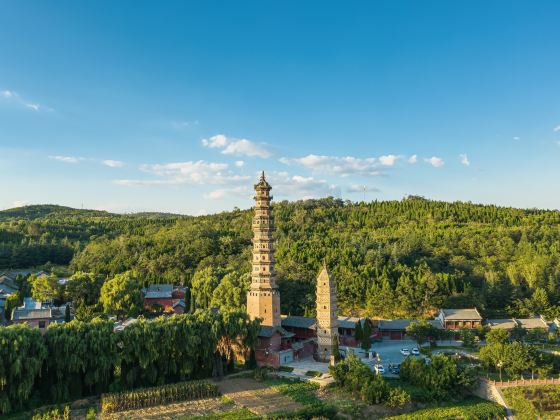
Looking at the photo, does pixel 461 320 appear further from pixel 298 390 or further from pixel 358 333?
pixel 298 390

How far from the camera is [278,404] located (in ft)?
88.6

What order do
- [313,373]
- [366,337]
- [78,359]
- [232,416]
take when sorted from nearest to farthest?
1. [232,416]
2. [78,359]
3. [313,373]
4. [366,337]

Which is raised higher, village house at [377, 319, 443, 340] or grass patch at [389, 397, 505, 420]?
village house at [377, 319, 443, 340]

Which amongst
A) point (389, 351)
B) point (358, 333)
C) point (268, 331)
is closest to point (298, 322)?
point (358, 333)

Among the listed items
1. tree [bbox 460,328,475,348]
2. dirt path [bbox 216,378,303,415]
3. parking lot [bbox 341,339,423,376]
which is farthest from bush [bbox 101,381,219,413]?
tree [bbox 460,328,475,348]

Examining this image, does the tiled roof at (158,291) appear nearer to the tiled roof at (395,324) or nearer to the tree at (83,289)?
the tree at (83,289)

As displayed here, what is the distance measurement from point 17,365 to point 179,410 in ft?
27.8

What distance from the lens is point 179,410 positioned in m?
26.1

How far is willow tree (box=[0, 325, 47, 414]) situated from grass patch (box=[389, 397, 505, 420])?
1928 cm

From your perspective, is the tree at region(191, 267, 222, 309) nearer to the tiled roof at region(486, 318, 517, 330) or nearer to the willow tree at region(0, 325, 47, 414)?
the willow tree at region(0, 325, 47, 414)

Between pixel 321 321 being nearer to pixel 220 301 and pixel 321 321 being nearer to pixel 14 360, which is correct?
pixel 220 301

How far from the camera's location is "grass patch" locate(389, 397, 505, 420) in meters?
26.7

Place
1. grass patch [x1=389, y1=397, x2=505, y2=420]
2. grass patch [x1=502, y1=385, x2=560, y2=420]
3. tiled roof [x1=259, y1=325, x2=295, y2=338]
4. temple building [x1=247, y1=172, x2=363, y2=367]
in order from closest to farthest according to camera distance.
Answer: grass patch [x1=389, y1=397, x2=505, y2=420] → grass patch [x1=502, y1=385, x2=560, y2=420] → tiled roof [x1=259, y1=325, x2=295, y2=338] → temple building [x1=247, y1=172, x2=363, y2=367]

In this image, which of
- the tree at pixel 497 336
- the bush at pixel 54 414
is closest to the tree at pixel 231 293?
the tree at pixel 497 336
